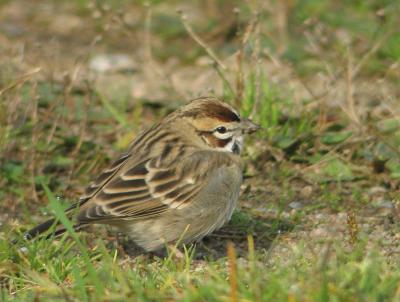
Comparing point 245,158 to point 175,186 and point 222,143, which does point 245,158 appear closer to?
point 222,143

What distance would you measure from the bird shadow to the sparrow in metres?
0.31

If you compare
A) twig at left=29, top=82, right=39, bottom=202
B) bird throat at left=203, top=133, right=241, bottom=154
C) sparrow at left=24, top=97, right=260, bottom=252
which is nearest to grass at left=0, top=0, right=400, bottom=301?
twig at left=29, top=82, right=39, bottom=202

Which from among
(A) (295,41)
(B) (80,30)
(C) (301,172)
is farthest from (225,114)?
(B) (80,30)

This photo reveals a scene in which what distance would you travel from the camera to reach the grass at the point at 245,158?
490cm

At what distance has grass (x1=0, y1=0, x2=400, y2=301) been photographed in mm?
4898

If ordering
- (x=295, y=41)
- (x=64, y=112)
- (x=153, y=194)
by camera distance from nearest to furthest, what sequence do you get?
1. (x=153, y=194)
2. (x=64, y=112)
3. (x=295, y=41)

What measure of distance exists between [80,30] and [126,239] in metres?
4.52

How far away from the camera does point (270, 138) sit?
24.3 feet

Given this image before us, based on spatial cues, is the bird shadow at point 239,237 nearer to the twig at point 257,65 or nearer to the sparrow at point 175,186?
the sparrow at point 175,186

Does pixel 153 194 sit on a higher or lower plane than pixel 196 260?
higher

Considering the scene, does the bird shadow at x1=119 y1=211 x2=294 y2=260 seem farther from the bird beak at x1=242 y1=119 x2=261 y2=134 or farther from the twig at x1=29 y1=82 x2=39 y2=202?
the twig at x1=29 y1=82 x2=39 y2=202

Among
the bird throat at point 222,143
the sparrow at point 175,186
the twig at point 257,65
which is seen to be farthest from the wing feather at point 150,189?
the twig at point 257,65

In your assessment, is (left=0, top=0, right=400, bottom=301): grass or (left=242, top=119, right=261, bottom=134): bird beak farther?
(left=242, top=119, right=261, bottom=134): bird beak

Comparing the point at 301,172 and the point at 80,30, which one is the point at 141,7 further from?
the point at 301,172
